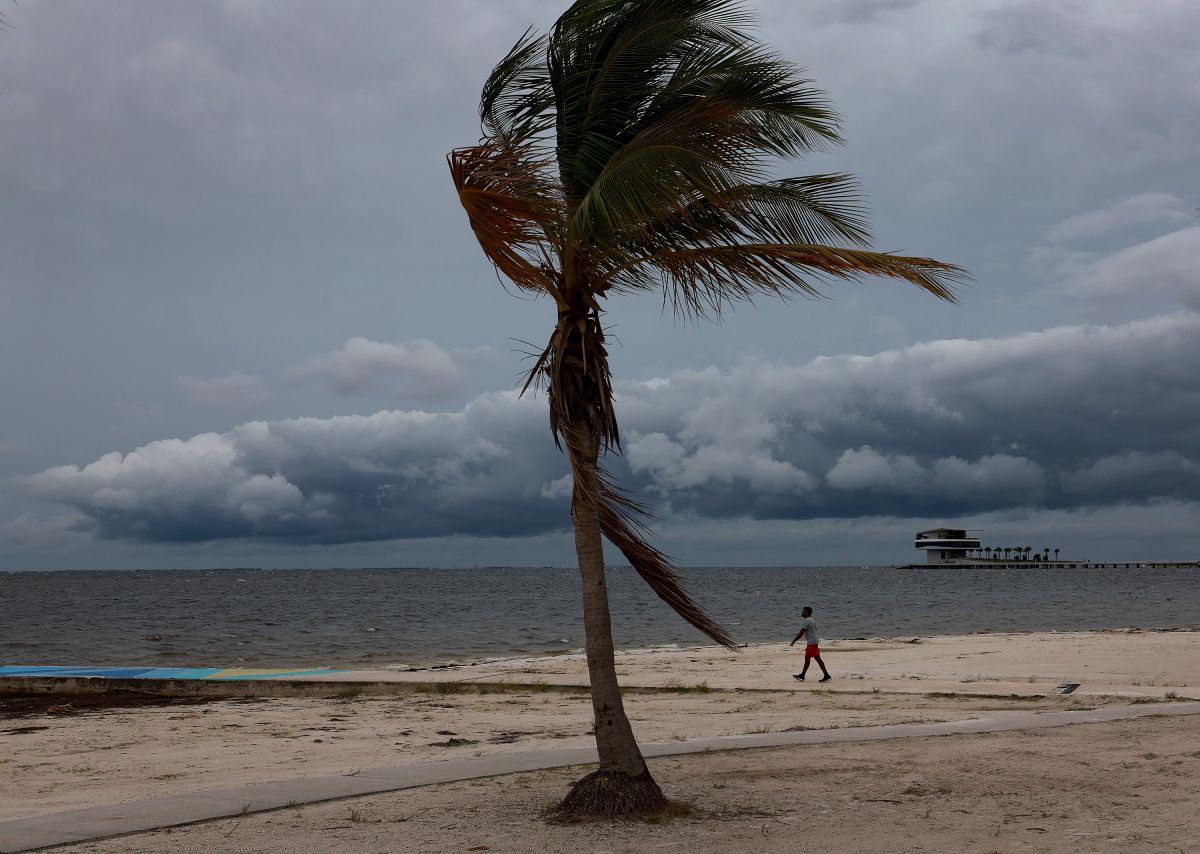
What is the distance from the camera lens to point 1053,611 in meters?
60.8

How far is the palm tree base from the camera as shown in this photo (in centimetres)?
820

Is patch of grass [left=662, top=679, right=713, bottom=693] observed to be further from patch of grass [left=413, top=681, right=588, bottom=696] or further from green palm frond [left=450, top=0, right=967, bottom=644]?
green palm frond [left=450, top=0, right=967, bottom=644]

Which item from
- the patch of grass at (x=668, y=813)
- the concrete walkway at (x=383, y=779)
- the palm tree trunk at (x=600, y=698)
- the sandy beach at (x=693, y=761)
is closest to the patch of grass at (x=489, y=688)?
the sandy beach at (x=693, y=761)

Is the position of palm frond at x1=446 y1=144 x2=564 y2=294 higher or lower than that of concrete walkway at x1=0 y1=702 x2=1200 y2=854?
higher

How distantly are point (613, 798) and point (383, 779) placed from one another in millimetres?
2913

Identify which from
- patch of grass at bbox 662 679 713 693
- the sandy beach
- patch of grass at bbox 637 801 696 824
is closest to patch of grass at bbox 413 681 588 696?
the sandy beach

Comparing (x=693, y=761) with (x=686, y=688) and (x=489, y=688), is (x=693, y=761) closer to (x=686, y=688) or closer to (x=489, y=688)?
(x=686, y=688)

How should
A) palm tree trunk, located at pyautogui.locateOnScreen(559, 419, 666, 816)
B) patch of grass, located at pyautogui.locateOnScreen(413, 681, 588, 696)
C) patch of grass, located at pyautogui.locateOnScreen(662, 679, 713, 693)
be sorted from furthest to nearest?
1. patch of grass, located at pyautogui.locateOnScreen(413, 681, 588, 696)
2. patch of grass, located at pyautogui.locateOnScreen(662, 679, 713, 693)
3. palm tree trunk, located at pyautogui.locateOnScreen(559, 419, 666, 816)

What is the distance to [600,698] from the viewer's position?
833cm

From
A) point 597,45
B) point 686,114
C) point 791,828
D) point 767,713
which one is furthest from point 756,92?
point 767,713

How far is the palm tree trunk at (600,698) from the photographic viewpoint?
824 cm

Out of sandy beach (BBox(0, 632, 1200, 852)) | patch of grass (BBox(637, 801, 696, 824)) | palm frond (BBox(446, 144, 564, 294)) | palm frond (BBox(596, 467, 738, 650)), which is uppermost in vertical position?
palm frond (BBox(446, 144, 564, 294))

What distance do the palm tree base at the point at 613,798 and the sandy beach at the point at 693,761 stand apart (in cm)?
26

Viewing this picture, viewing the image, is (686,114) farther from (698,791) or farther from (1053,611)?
(1053,611)
